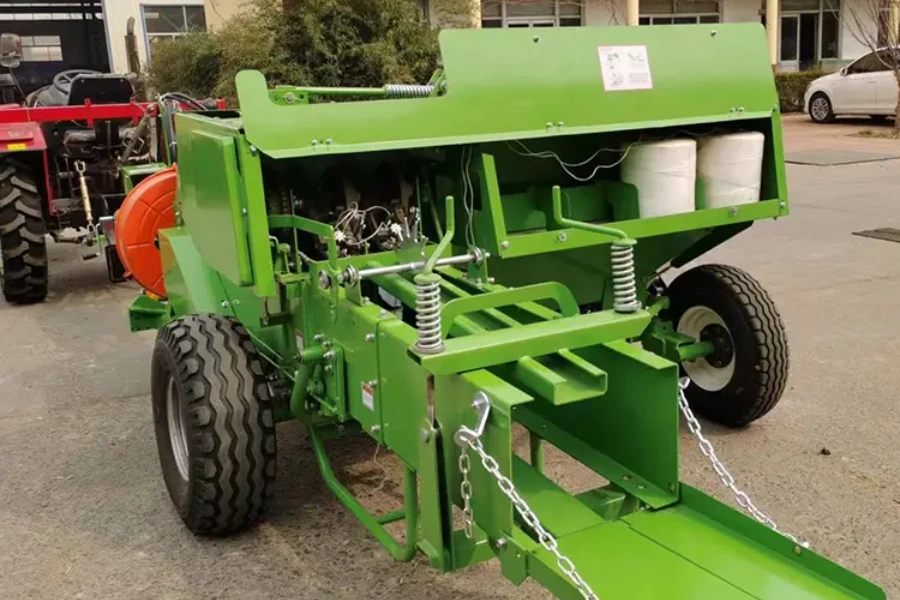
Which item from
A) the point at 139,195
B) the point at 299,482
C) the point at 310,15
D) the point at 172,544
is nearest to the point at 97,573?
the point at 172,544

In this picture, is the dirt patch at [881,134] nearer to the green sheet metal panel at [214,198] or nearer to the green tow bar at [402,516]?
the green sheet metal panel at [214,198]

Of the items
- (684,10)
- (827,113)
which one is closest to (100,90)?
(827,113)

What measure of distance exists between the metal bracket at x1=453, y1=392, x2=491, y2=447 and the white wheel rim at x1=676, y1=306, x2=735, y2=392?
2187 mm

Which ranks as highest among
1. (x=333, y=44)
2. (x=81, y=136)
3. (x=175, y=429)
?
(x=333, y=44)

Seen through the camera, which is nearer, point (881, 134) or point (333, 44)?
point (333, 44)

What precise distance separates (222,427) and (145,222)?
6.88 ft

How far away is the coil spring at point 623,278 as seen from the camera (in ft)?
9.74

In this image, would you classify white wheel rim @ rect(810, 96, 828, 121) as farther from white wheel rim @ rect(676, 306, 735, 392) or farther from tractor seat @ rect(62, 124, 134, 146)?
white wheel rim @ rect(676, 306, 735, 392)

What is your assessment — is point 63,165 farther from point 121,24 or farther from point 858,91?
point 858,91

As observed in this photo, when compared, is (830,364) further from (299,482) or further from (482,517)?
(482,517)

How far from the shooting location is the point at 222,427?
3.45 meters

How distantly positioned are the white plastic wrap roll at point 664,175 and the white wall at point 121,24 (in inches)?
750

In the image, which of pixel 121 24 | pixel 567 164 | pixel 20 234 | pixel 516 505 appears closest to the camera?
pixel 516 505

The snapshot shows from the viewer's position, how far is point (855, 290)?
23.1 ft
